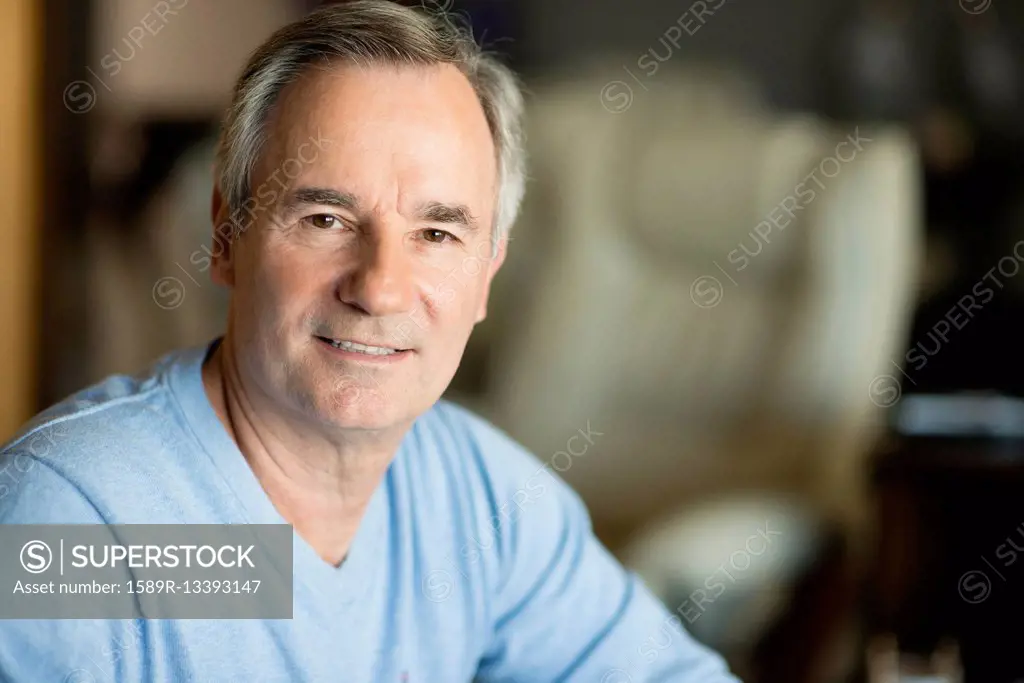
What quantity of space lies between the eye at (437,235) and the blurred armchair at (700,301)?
967 millimetres

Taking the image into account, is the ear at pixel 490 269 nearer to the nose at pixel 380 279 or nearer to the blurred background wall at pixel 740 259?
the nose at pixel 380 279

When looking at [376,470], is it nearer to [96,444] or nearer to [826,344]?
[96,444]

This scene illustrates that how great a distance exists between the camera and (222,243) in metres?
0.95

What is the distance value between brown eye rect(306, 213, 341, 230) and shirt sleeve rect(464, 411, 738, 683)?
338 mm

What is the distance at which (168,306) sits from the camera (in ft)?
6.40

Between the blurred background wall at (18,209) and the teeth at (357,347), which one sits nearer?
the teeth at (357,347)

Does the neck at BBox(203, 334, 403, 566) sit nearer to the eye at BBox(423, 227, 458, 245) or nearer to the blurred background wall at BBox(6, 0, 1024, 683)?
the eye at BBox(423, 227, 458, 245)

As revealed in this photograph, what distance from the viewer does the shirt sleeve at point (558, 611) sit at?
1.03 m

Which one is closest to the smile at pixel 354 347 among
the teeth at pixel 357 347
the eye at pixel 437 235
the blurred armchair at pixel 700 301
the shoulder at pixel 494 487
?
the teeth at pixel 357 347

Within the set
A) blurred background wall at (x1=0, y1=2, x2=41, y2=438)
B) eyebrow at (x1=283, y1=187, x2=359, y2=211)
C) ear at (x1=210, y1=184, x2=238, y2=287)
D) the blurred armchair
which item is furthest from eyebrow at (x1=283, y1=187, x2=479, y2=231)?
blurred background wall at (x1=0, y1=2, x2=41, y2=438)

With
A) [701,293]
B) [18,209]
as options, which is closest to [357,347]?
[701,293]

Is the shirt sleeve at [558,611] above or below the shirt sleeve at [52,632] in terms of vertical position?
below

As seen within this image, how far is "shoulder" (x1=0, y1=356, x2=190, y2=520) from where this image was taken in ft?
2.48

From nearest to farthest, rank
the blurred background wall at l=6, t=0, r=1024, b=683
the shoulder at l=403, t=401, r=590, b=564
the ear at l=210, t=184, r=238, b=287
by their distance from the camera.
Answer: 1. the ear at l=210, t=184, r=238, b=287
2. the shoulder at l=403, t=401, r=590, b=564
3. the blurred background wall at l=6, t=0, r=1024, b=683
